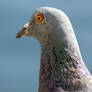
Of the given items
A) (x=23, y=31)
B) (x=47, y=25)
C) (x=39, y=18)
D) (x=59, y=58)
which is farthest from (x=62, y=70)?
(x=23, y=31)

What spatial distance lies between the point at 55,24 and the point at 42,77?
48.2 inches

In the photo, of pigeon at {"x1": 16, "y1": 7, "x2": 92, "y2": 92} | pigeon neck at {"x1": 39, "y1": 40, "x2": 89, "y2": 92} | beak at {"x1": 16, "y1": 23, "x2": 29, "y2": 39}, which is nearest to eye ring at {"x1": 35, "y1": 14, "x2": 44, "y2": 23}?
pigeon at {"x1": 16, "y1": 7, "x2": 92, "y2": 92}

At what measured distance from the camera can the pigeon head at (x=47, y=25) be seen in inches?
388

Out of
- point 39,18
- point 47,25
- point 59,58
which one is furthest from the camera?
point 39,18

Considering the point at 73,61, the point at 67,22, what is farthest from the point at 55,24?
the point at 73,61

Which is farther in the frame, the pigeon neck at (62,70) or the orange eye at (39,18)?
the orange eye at (39,18)

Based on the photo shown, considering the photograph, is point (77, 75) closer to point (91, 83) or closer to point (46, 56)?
point (91, 83)

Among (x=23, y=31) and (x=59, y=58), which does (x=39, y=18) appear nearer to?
(x=23, y=31)

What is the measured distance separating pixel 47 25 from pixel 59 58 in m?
0.88

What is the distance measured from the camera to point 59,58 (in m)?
9.80

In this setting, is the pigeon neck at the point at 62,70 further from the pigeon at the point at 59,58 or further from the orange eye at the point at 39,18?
the orange eye at the point at 39,18

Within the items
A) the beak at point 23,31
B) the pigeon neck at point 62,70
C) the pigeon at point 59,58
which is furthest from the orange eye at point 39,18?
the pigeon neck at point 62,70

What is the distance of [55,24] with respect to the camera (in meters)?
9.96

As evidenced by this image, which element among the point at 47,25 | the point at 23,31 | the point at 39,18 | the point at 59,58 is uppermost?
the point at 39,18
